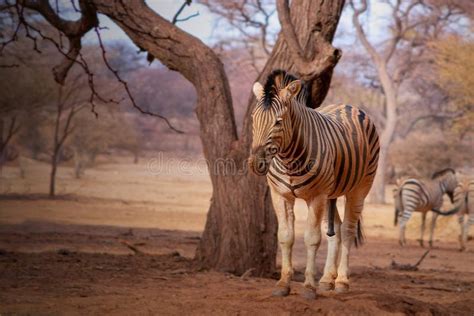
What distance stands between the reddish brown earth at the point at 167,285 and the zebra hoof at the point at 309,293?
1.7 inches

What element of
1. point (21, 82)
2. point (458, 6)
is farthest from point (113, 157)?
point (458, 6)

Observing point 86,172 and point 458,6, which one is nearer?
point 458,6

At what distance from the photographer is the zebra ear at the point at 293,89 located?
4593 mm

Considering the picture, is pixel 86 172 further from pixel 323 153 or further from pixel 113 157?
pixel 323 153

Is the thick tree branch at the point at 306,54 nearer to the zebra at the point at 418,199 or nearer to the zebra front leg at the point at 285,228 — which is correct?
the zebra front leg at the point at 285,228

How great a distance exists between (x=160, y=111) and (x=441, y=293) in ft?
140

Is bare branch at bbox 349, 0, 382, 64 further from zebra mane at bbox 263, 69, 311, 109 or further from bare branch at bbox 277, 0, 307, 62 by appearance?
zebra mane at bbox 263, 69, 311, 109

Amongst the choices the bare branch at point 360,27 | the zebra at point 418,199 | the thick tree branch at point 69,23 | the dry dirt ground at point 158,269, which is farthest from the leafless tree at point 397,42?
the thick tree branch at point 69,23

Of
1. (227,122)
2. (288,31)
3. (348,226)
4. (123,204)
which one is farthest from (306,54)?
(123,204)

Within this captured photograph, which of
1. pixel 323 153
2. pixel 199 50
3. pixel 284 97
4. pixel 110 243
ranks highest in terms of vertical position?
pixel 199 50

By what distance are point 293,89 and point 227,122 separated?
2992 millimetres

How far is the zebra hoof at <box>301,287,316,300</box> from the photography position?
481 cm

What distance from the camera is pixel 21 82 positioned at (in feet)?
66.1

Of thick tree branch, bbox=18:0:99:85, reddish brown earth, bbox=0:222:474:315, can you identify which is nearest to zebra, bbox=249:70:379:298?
reddish brown earth, bbox=0:222:474:315
